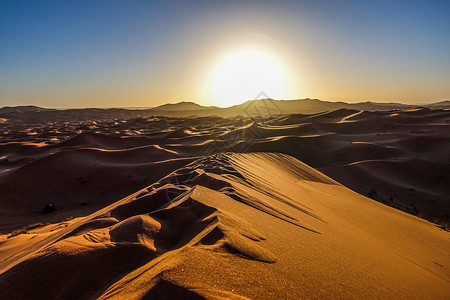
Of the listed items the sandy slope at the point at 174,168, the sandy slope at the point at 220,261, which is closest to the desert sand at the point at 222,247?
the sandy slope at the point at 220,261

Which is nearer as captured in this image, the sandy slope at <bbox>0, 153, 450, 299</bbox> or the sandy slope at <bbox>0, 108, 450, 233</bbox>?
the sandy slope at <bbox>0, 153, 450, 299</bbox>

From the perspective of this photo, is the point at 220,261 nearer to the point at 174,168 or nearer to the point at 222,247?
the point at 222,247

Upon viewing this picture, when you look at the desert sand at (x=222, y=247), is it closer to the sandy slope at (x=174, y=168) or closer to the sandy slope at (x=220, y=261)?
the sandy slope at (x=220, y=261)

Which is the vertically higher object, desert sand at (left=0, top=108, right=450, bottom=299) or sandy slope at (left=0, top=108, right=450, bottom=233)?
desert sand at (left=0, top=108, right=450, bottom=299)

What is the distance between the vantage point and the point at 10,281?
62.9 inches

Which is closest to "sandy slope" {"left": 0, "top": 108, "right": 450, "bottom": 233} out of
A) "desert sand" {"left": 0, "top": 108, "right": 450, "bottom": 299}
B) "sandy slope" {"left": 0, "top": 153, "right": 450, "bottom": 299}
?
"desert sand" {"left": 0, "top": 108, "right": 450, "bottom": 299}

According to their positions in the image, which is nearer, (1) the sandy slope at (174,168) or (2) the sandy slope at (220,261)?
(2) the sandy slope at (220,261)

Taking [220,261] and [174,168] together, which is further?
[174,168]

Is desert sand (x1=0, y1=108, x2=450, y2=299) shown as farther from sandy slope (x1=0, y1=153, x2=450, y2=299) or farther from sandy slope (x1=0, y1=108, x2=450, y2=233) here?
sandy slope (x1=0, y1=108, x2=450, y2=233)

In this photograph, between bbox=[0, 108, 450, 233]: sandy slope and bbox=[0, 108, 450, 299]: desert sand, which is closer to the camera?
bbox=[0, 108, 450, 299]: desert sand

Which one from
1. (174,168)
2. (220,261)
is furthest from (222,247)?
(174,168)

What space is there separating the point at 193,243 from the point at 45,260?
1161 mm

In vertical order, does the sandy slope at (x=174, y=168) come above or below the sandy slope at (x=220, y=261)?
below

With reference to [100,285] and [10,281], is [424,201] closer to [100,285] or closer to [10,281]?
[100,285]
